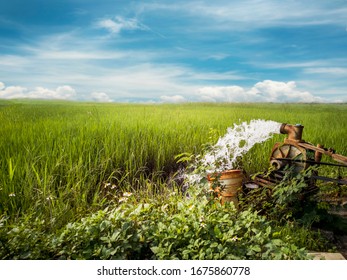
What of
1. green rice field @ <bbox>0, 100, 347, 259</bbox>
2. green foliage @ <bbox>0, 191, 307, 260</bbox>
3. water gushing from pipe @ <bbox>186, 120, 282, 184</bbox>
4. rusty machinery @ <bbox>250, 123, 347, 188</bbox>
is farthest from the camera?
water gushing from pipe @ <bbox>186, 120, 282, 184</bbox>

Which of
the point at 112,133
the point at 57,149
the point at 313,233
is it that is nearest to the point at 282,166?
the point at 313,233

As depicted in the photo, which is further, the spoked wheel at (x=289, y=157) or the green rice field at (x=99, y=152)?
the spoked wheel at (x=289, y=157)

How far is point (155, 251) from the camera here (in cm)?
205

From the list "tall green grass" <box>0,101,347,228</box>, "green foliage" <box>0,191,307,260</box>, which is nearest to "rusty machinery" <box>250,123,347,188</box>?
"tall green grass" <box>0,101,347,228</box>

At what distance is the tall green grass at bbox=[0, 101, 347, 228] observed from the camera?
3.01 m

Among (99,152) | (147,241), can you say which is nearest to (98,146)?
(99,152)

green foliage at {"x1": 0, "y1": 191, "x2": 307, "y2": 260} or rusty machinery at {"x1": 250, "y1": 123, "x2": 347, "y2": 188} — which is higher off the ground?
rusty machinery at {"x1": 250, "y1": 123, "x2": 347, "y2": 188}

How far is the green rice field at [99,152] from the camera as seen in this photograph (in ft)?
9.39

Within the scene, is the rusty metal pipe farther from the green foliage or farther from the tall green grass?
the green foliage

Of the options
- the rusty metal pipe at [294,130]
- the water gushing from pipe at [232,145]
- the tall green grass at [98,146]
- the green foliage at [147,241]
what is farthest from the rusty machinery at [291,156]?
the green foliage at [147,241]

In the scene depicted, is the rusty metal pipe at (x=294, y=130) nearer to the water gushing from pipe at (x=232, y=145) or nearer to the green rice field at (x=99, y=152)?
the water gushing from pipe at (x=232, y=145)
